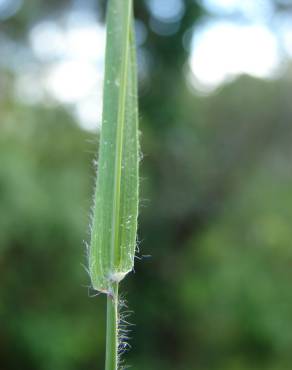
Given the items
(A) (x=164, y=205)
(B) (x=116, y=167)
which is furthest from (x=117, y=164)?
(A) (x=164, y=205)

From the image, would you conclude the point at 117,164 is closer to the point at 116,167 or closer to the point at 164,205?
the point at 116,167

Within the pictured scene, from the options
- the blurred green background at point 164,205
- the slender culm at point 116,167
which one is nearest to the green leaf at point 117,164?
the slender culm at point 116,167

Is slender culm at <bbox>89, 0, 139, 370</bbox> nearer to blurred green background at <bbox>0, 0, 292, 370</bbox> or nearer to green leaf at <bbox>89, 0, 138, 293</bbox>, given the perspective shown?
green leaf at <bbox>89, 0, 138, 293</bbox>

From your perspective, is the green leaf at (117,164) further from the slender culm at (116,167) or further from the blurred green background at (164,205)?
the blurred green background at (164,205)

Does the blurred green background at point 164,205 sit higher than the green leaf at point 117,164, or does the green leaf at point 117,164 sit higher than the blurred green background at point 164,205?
the blurred green background at point 164,205

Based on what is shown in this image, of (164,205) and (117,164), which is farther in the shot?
(164,205)

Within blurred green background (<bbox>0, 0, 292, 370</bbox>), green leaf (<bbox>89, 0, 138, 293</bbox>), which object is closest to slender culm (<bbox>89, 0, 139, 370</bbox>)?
green leaf (<bbox>89, 0, 138, 293</bbox>)

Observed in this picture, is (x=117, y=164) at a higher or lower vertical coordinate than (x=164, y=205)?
lower

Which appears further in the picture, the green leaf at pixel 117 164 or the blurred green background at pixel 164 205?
the blurred green background at pixel 164 205

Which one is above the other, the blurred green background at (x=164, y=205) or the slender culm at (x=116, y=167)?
the blurred green background at (x=164, y=205)
